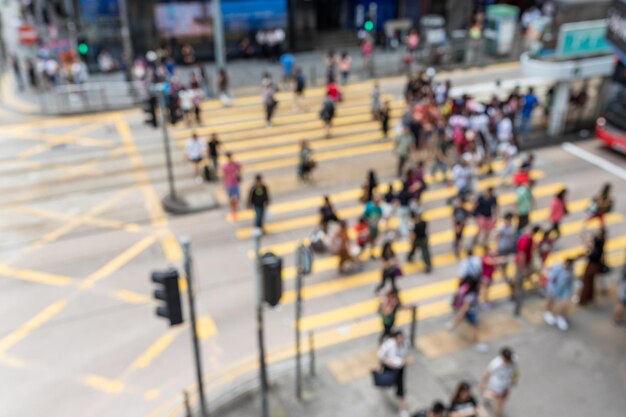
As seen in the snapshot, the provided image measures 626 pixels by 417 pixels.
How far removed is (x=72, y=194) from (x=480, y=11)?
1054 inches

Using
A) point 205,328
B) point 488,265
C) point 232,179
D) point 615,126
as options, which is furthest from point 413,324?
point 615,126

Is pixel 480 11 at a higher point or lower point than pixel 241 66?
higher

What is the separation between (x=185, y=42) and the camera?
2819 centimetres

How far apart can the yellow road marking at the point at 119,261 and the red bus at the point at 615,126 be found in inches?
533

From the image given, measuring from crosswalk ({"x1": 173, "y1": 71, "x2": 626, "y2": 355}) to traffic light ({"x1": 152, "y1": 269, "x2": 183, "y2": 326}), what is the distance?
3647 millimetres

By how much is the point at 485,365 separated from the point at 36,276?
28.8 feet

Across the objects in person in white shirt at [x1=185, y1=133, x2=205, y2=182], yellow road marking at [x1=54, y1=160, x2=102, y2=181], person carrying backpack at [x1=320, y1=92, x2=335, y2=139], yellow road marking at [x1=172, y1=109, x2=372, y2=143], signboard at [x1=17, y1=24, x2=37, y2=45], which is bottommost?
yellow road marking at [x1=54, y1=160, x2=102, y2=181]

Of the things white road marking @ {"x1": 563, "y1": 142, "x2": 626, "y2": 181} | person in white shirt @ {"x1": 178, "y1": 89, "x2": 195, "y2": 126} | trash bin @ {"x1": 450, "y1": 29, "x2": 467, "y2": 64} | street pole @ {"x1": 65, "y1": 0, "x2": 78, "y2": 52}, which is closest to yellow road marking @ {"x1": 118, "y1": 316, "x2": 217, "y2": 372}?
person in white shirt @ {"x1": 178, "y1": 89, "x2": 195, "y2": 126}

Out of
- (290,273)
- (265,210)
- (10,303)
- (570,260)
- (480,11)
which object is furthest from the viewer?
(480,11)

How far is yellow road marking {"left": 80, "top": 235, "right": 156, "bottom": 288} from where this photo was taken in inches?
477

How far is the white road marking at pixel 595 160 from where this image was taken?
1716 cm

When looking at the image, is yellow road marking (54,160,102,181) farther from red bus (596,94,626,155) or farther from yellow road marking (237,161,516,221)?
red bus (596,94,626,155)

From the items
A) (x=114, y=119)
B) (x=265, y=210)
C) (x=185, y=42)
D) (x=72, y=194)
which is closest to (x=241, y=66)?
(x=185, y=42)

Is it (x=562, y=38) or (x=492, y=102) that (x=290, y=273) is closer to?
(x=492, y=102)
